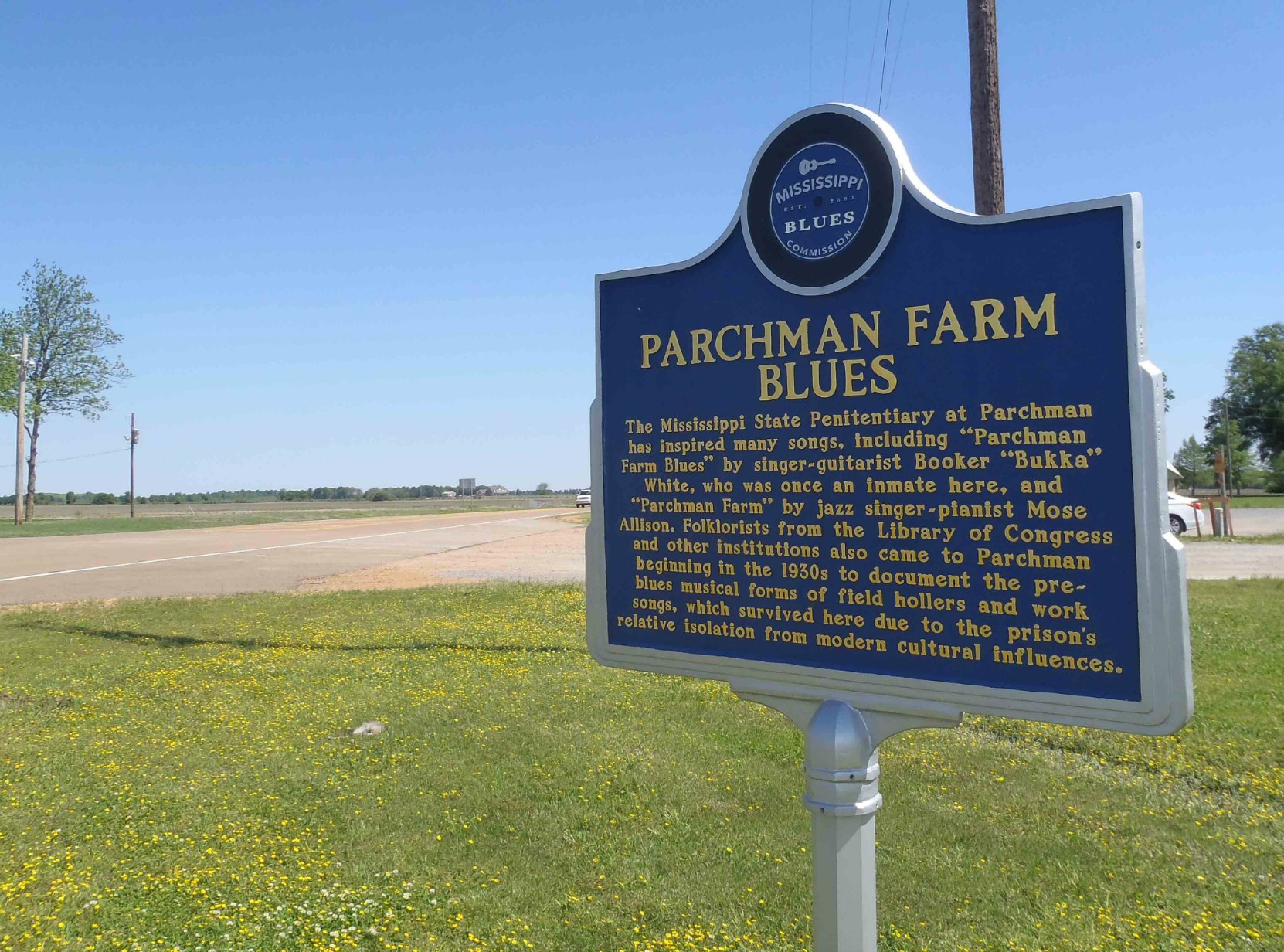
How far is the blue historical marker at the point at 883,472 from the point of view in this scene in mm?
2568

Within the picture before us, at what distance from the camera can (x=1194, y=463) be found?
78750 mm

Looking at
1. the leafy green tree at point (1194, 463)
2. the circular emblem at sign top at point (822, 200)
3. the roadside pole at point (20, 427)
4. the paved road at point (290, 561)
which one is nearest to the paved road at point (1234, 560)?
the paved road at point (290, 561)

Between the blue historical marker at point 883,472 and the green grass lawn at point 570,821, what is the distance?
1.65 meters

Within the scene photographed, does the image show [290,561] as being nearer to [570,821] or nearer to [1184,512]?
[570,821]

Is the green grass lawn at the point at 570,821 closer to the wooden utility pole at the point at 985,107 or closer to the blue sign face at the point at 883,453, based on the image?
the blue sign face at the point at 883,453

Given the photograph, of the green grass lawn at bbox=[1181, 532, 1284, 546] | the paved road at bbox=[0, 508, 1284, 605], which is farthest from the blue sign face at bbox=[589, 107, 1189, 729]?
the green grass lawn at bbox=[1181, 532, 1284, 546]

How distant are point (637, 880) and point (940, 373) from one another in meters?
2.99

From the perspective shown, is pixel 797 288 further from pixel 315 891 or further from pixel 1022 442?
pixel 315 891

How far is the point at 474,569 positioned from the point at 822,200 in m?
→ 17.8

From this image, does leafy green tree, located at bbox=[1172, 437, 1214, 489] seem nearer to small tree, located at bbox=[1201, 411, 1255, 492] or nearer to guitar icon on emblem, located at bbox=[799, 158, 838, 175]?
small tree, located at bbox=[1201, 411, 1255, 492]

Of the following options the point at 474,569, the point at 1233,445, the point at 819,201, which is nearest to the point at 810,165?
the point at 819,201

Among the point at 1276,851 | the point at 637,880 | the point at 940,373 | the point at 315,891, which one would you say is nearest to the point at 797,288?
the point at 940,373

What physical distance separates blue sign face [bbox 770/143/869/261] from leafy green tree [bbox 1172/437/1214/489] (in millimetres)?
80549

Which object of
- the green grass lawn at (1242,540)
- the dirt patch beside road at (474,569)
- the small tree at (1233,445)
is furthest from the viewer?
the small tree at (1233,445)
